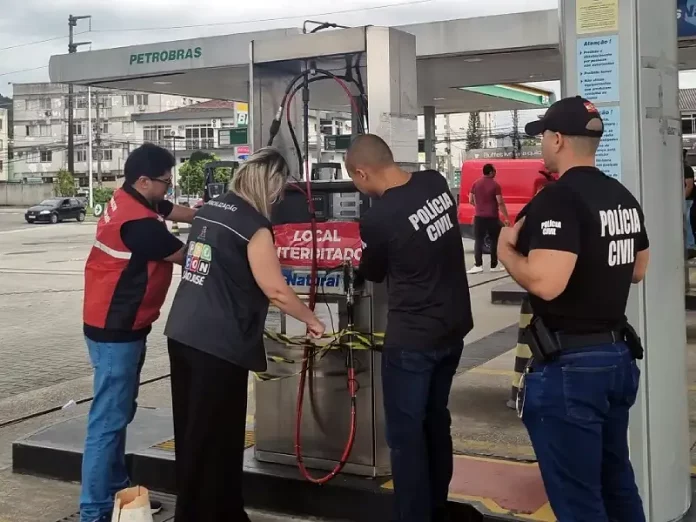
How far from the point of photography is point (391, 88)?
14.5ft

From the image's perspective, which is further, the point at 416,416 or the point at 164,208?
the point at 164,208

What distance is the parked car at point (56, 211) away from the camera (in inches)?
1722

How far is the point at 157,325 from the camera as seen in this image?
443 inches

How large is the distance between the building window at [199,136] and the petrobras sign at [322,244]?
75369 mm

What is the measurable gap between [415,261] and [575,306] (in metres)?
0.86

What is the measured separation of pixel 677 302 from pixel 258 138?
2445 millimetres

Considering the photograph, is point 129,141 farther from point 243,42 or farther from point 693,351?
point 693,351

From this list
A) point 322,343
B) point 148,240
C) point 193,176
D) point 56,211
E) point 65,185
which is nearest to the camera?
point 148,240

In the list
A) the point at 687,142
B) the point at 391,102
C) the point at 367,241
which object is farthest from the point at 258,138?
the point at 687,142

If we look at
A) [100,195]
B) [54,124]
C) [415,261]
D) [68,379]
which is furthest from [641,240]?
[54,124]

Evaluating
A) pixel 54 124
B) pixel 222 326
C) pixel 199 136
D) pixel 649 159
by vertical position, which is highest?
pixel 54 124

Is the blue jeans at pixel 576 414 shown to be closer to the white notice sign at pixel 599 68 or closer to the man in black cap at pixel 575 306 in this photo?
the man in black cap at pixel 575 306

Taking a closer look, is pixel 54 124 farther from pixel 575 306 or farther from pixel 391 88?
pixel 575 306

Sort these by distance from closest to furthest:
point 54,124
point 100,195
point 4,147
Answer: point 100,195
point 54,124
point 4,147
